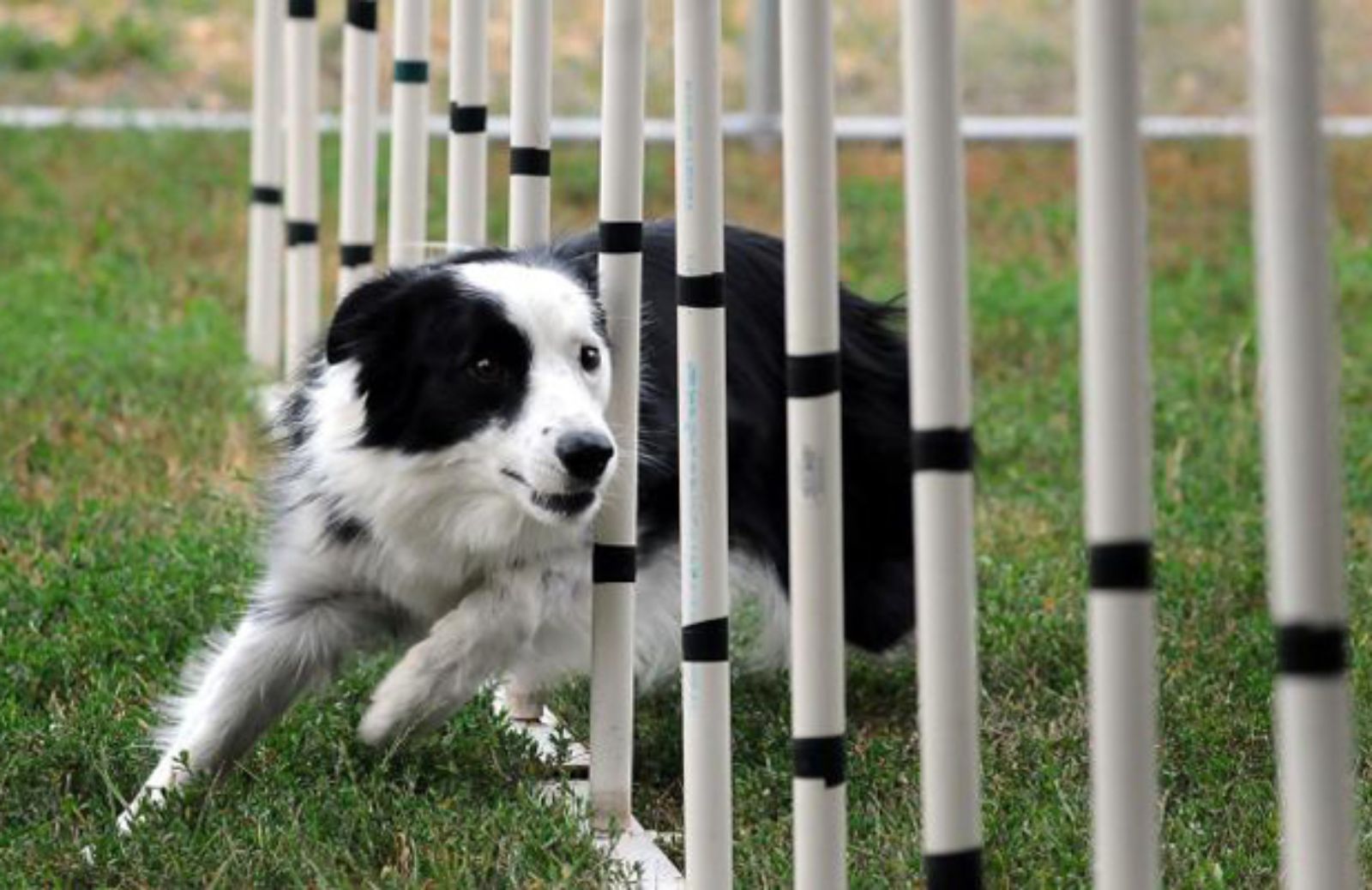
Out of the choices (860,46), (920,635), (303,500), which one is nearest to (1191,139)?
(860,46)

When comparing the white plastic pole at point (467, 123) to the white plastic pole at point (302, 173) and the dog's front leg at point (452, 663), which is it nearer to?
the dog's front leg at point (452, 663)

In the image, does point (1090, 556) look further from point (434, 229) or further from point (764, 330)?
point (434, 229)

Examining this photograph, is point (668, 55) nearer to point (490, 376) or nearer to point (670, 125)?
point (670, 125)

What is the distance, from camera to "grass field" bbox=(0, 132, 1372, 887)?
12.0ft

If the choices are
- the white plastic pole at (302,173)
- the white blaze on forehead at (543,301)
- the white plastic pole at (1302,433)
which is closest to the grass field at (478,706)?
the white plastic pole at (302,173)

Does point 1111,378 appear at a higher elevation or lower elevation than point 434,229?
lower

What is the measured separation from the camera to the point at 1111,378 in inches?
87.9

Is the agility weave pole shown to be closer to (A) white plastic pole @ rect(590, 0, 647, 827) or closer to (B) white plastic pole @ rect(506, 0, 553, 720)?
(A) white plastic pole @ rect(590, 0, 647, 827)

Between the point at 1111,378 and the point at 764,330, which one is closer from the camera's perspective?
the point at 1111,378

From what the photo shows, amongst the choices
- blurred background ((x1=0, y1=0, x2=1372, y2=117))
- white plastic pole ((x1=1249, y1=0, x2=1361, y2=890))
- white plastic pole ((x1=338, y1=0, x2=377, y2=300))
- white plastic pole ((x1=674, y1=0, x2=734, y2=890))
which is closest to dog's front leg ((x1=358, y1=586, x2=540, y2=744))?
white plastic pole ((x1=674, y1=0, x2=734, y2=890))

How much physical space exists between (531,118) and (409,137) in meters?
1.43

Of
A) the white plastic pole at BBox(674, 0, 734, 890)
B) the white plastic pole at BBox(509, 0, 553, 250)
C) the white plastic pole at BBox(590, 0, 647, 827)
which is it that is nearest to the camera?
the white plastic pole at BBox(674, 0, 734, 890)

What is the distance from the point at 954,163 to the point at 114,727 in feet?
7.30

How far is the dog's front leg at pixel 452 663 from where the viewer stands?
405 centimetres
